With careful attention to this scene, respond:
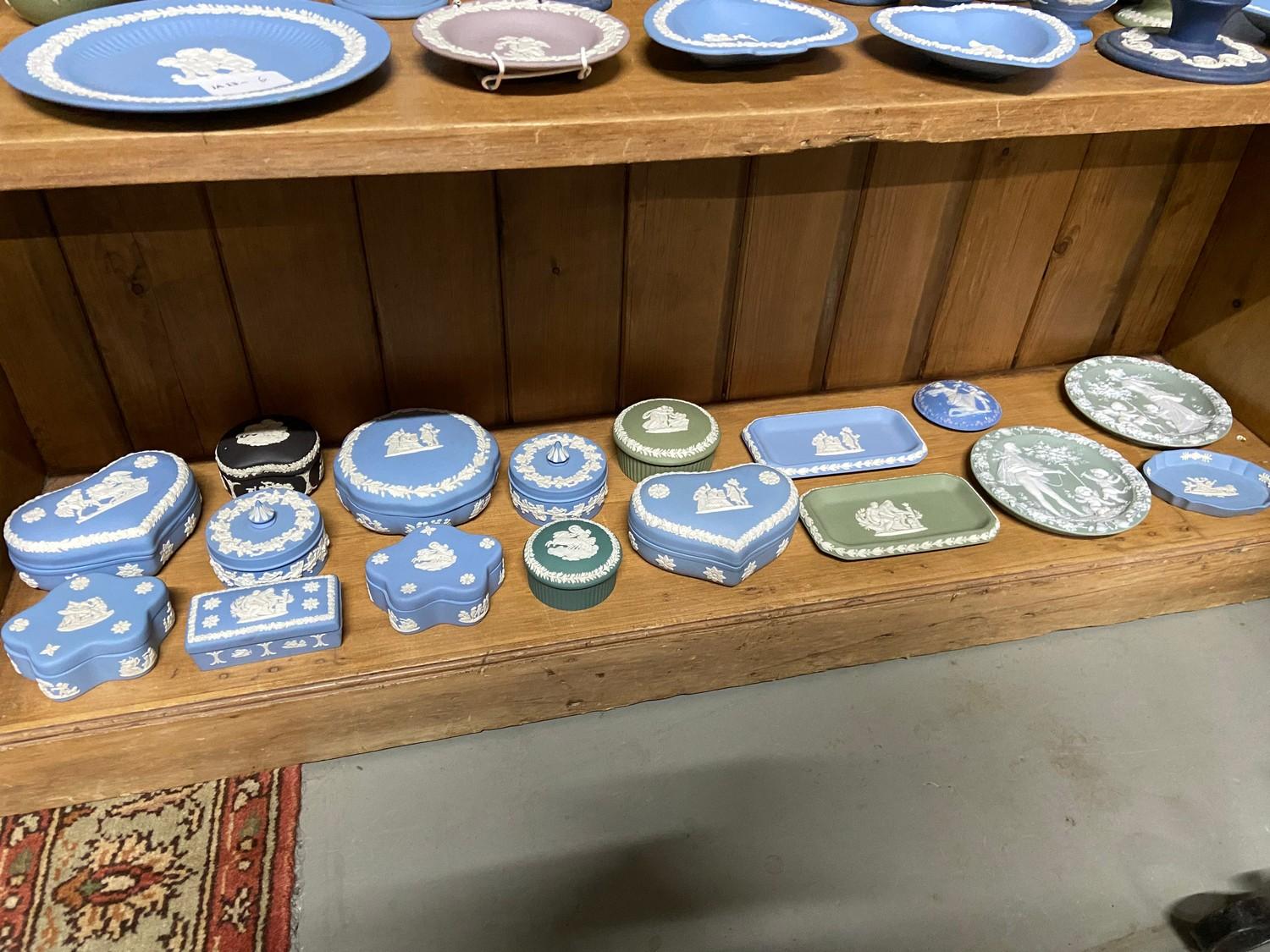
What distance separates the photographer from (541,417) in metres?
1.29

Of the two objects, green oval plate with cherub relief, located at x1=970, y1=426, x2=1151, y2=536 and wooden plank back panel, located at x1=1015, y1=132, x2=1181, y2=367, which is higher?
wooden plank back panel, located at x1=1015, y1=132, x2=1181, y2=367

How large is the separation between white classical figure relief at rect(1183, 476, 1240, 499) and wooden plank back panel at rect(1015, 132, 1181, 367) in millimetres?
284

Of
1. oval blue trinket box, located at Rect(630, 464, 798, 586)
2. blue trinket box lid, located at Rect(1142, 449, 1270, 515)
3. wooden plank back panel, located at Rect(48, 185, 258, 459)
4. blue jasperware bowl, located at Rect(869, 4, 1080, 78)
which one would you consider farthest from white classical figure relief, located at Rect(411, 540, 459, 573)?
blue trinket box lid, located at Rect(1142, 449, 1270, 515)

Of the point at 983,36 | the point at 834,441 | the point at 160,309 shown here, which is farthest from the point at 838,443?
the point at 160,309

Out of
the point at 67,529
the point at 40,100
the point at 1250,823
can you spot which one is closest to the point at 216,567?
the point at 67,529

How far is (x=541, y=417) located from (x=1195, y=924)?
0.96 m

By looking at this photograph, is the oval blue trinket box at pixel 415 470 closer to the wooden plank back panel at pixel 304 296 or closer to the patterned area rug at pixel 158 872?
the wooden plank back panel at pixel 304 296

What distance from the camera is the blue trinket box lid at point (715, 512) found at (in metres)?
1.07

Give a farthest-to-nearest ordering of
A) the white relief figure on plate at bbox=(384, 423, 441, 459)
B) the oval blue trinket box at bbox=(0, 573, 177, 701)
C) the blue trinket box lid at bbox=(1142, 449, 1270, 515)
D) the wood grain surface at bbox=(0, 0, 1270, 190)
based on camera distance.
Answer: the blue trinket box lid at bbox=(1142, 449, 1270, 515) < the white relief figure on plate at bbox=(384, 423, 441, 459) < the oval blue trinket box at bbox=(0, 573, 177, 701) < the wood grain surface at bbox=(0, 0, 1270, 190)

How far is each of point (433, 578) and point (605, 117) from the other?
1.72 feet

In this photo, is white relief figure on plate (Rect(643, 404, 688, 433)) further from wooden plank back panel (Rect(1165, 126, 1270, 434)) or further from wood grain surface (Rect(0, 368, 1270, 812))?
wooden plank back panel (Rect(1165, 126, 1270, 434))

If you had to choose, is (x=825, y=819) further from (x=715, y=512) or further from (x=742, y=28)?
(x=742, y=28)

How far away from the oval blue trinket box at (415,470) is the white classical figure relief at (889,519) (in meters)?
0.48

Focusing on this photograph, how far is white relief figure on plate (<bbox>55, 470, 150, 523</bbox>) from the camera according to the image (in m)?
1.01
